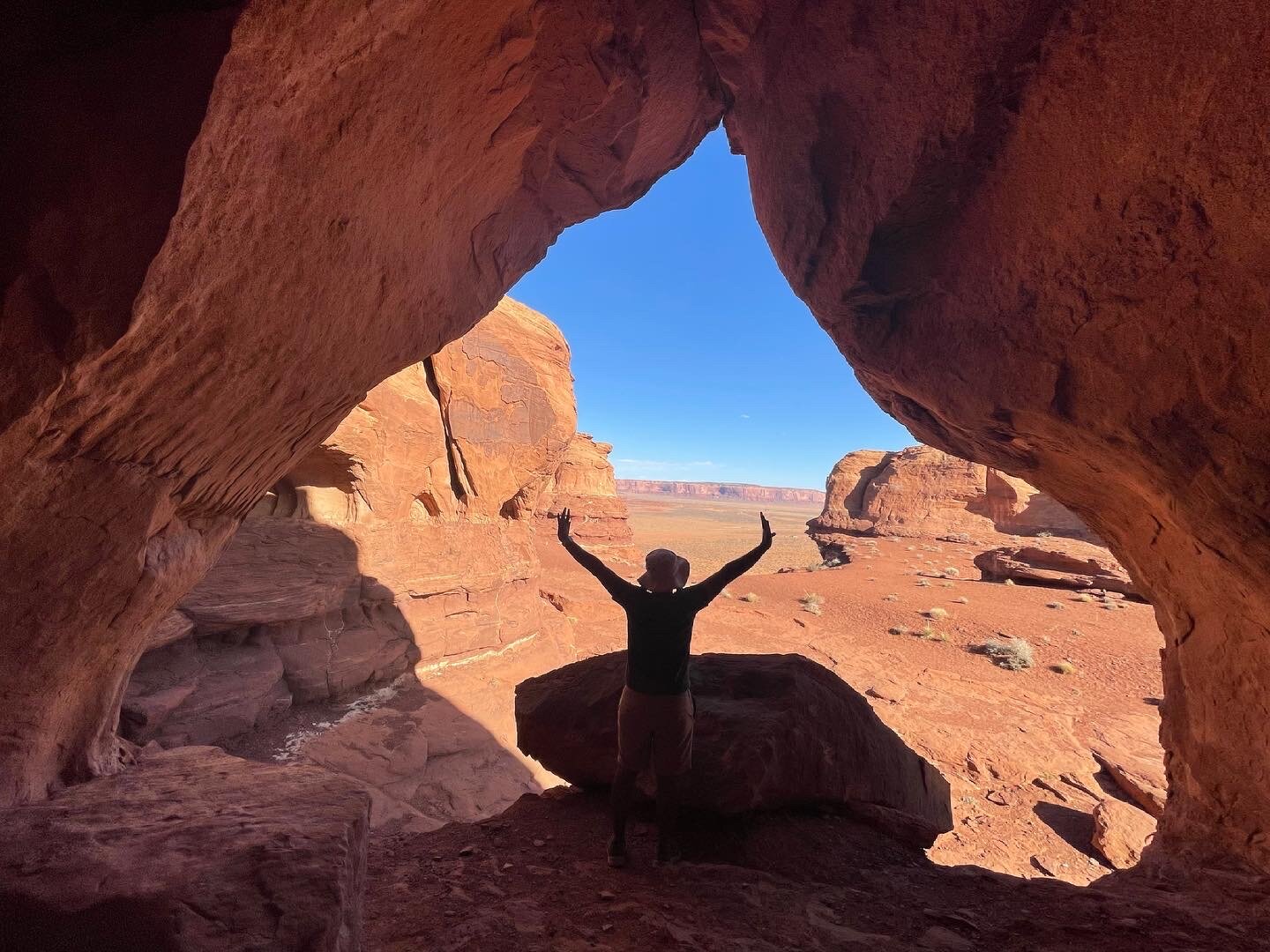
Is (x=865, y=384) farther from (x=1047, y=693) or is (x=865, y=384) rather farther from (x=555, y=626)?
(x=555, y=626)

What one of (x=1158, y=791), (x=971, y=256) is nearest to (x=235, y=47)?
(x=971, y=256)

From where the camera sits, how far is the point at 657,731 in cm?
309

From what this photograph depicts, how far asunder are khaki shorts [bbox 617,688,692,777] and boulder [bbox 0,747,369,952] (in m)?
1.39

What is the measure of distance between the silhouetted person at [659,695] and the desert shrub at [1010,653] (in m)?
11.3

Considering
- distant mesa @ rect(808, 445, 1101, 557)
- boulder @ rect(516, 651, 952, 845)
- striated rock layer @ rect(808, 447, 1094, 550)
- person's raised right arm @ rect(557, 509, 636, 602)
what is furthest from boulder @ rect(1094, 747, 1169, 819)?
striated rock layer @ rect(808, 447, 1094, 550)

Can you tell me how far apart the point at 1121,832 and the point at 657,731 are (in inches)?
241

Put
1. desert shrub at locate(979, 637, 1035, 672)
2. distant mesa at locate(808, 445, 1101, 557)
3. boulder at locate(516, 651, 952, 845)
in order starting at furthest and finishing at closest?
distant mesa at locate(808, 445, 1101, 557) → desert shrub at locate(979, 637, 1035, 672) → boulder at locate(516, 651, 952, 845)

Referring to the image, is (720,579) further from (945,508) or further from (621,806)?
(945,508)

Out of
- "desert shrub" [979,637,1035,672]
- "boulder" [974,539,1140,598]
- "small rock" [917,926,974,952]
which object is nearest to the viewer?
"small rock" [917,926,974,952]

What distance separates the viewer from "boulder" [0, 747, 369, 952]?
1649 millimetres

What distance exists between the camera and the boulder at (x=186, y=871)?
1649mm

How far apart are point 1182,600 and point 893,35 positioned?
173 inches

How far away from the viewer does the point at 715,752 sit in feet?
12.2

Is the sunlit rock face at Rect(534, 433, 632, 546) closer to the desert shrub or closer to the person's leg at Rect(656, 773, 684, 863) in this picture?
the desert shrub
